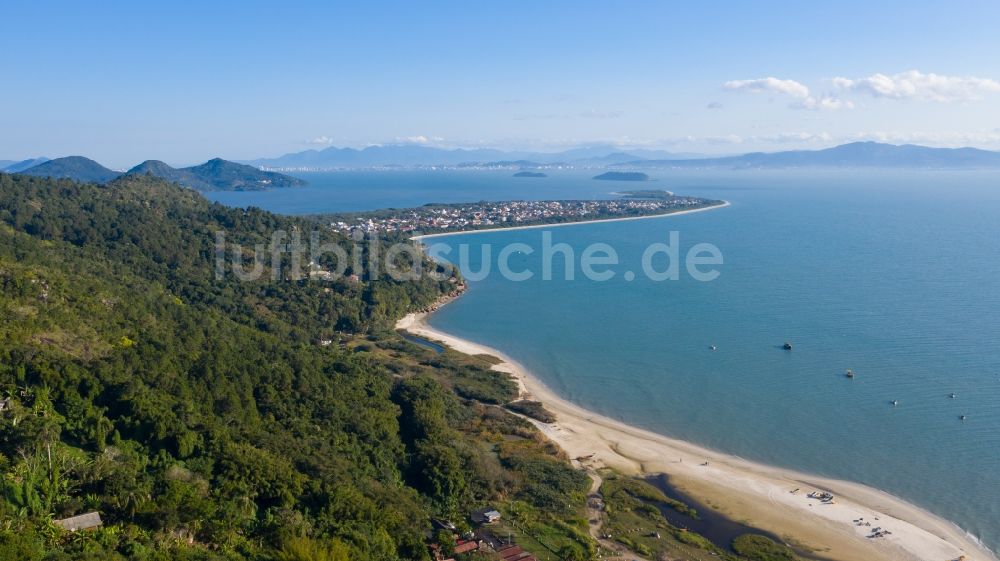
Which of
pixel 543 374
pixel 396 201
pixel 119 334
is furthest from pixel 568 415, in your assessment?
pixel 396 201

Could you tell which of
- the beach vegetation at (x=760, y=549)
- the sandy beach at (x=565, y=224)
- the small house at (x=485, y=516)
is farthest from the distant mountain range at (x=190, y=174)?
the beach vegetation at (x=760, y=549)

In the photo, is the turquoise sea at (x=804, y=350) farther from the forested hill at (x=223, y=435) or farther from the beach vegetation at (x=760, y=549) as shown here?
the forested hill at (x=223, y=435)

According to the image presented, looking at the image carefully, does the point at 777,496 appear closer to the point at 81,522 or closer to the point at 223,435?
the point at 223,435

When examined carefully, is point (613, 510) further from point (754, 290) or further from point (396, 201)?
point (396, 201)

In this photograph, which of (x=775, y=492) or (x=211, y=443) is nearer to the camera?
(x=211, y=443)

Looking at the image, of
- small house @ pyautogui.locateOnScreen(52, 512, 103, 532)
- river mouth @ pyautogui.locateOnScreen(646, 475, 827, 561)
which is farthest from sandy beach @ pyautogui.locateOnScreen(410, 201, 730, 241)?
small house @ pyautogui.locateOnScreen(52, 512, 103, 532)

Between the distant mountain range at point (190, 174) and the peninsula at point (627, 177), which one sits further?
the peninsula at point (627, 177)
